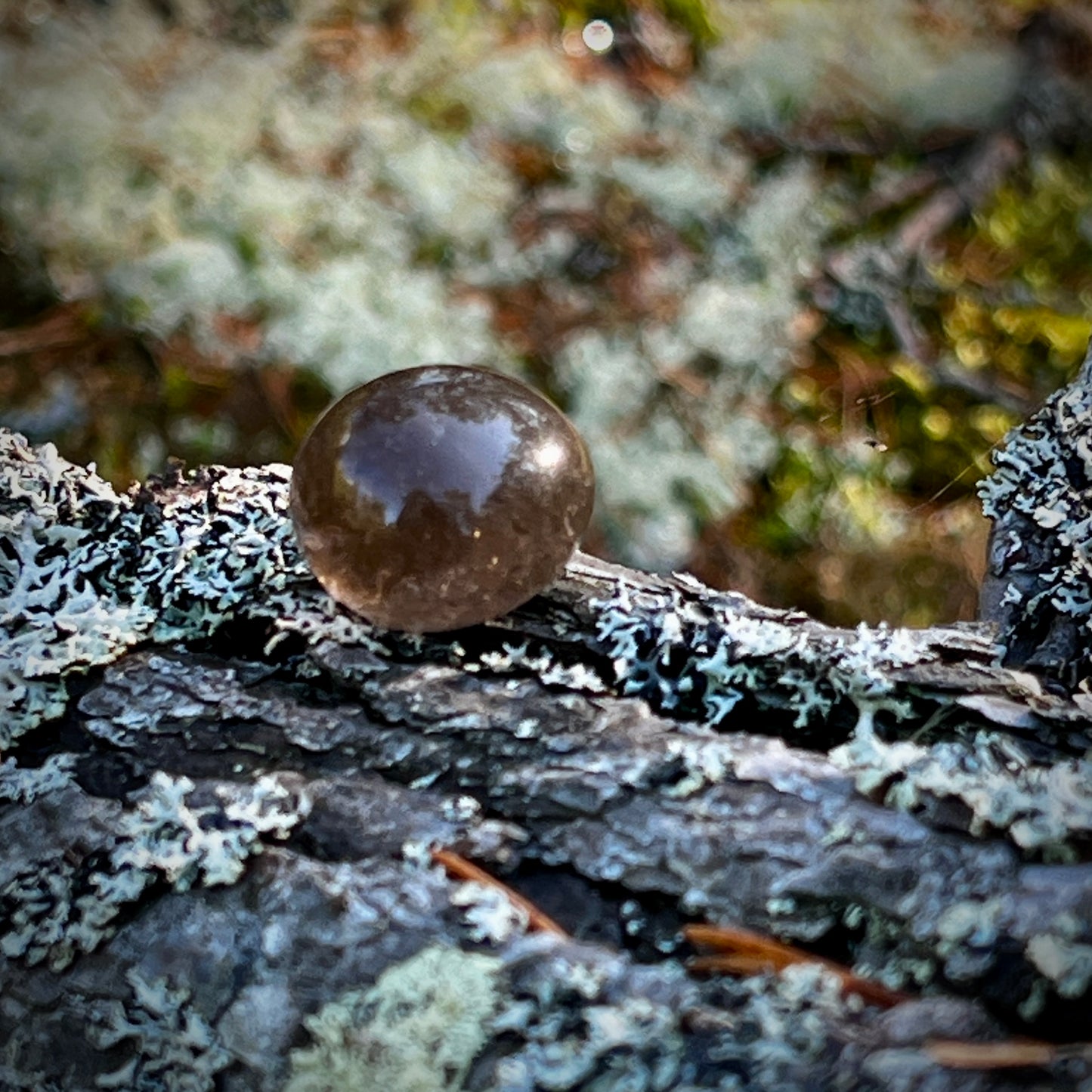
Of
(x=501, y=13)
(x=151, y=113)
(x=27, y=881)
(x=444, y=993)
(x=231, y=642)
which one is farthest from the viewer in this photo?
(x=501, y=13)

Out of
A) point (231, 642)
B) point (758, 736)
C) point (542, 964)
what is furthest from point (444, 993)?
point (231, 642)

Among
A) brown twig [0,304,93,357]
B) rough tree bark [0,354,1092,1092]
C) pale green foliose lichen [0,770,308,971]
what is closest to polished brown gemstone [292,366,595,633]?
rough tree bark [0,354,1092,1092]

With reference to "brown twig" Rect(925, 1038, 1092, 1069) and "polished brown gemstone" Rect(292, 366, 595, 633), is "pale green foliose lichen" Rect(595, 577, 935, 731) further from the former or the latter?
"brown twig" Rect(925, 1038, 1092, 1069)

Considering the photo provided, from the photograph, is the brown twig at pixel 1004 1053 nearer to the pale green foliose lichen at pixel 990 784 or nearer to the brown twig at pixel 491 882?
the pale green foliose lichen at pixel 990 784

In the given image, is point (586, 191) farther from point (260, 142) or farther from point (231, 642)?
point (231, 642)

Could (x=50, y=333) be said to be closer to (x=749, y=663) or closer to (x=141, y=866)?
(x=141, y=866)

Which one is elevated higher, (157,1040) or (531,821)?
(531,821)

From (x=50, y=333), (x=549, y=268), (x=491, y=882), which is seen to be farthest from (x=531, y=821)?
(x=50, y=333)
